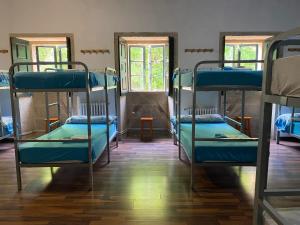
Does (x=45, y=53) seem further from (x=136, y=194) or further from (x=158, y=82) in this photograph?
(x=136, y=194)

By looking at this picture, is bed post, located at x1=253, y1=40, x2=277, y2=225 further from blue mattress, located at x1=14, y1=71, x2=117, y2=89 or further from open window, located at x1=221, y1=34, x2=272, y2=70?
Result: open window, located at x1=221, y1=34, x2=272, y2=70

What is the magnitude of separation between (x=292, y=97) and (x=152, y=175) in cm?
231

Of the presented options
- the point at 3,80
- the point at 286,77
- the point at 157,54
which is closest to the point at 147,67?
the point at 157,54

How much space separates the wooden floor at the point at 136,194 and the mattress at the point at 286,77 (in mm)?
1381

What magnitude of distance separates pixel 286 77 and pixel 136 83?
538 cm

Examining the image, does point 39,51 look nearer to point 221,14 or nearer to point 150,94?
point 150,94

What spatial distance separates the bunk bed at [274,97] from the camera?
116 cm

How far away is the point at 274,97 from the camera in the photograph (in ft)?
4.30

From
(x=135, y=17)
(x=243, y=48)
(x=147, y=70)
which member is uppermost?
(x=135, y=17)

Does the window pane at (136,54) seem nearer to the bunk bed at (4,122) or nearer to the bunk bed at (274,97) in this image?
the bunk bed at (4,122)

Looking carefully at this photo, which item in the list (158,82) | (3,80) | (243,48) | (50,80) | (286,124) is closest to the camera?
(50,80)

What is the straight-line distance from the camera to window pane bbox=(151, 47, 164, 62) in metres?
6.34

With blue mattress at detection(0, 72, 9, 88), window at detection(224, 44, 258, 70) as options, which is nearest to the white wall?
blue mattress at detection(0, 72, 9, 88)

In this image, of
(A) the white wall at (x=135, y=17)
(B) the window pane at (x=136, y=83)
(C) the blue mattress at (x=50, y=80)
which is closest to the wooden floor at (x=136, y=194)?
(C) the blue mattress at (x=50, y=80)
